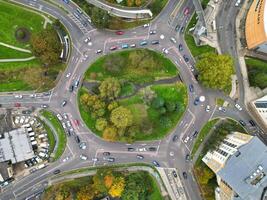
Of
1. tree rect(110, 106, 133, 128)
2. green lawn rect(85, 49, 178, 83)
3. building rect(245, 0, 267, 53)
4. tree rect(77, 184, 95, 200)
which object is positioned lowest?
tree rect(77, 184, 95, 200)

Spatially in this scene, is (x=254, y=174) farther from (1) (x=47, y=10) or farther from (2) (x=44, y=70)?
(1) (x=47, y=10)

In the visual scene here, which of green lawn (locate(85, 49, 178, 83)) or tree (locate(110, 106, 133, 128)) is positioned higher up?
green lawn (locate(85, 49, 178, 83))

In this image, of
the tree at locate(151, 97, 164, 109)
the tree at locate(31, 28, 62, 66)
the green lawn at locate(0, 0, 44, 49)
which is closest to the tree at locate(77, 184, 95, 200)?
the tree at locate(151, 97, 164, 109)

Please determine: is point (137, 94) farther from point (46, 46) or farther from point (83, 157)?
point (46, 46)

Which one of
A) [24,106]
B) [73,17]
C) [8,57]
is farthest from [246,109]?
[8,57]

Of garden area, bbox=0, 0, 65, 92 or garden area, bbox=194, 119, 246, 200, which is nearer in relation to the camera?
garden area, bbox=194, 119, 246, 200

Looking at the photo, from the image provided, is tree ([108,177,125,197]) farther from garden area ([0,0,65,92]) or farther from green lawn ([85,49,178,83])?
garden area ([0,0,65,92])

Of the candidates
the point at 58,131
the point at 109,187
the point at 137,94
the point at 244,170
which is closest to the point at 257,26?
the point at 137,94

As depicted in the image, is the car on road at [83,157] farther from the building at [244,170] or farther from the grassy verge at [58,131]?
the building at [244,170]
